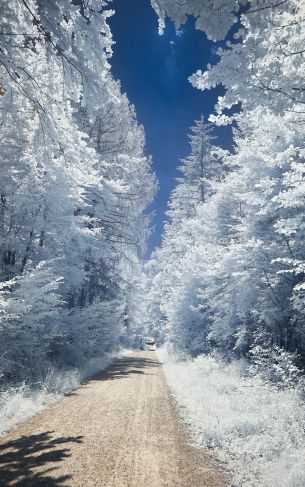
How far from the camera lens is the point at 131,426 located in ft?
26.6

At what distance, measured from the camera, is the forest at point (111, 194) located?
5.75 m

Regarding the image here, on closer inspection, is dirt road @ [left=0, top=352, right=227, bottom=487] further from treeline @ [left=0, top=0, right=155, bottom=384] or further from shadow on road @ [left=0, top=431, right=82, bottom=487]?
treeline @ [left=0, top=0, right=155, bottom=384]

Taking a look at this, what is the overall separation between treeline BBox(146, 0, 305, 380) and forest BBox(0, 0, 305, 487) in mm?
35

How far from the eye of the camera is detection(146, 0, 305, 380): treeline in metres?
5.39

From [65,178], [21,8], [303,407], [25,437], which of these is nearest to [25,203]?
[65,178]

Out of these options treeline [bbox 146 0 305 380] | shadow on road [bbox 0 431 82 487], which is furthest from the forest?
shadow on road [bbox 0 431 82 487]

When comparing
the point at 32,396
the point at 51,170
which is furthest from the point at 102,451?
the point at 51,170

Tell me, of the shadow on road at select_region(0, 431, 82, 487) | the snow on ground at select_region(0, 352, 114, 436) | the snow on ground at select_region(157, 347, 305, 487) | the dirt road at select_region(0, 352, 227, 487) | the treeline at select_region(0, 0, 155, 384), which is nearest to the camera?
the shadow on road at select_region(0, 431, 82, 487)

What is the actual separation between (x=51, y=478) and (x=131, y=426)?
3.35 meters

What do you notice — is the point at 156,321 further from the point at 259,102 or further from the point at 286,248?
the point at 259,102

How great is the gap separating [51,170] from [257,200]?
7.79m

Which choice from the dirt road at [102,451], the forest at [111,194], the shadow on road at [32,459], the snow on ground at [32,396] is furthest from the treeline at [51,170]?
the shadow on road at [32,459]

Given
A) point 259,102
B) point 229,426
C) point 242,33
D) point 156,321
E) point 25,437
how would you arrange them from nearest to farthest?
point 242,33, point 259,102, point 25,437, point 229,426, point 156,321

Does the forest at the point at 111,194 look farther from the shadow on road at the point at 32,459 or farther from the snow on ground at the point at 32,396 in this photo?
the shadow on road at the point at 32,459
